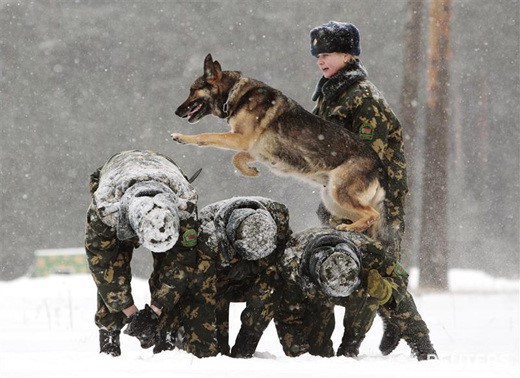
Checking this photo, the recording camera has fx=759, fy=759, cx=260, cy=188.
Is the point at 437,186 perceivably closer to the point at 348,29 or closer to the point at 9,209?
the point at 348,29

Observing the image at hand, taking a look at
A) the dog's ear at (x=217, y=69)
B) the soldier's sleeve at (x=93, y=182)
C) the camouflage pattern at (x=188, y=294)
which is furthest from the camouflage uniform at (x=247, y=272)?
the dog's ear at (x=217, y=69)

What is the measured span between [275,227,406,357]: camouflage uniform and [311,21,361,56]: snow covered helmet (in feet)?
4.33

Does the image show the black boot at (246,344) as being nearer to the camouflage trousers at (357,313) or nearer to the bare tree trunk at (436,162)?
the camouflage trousers at (357,313)

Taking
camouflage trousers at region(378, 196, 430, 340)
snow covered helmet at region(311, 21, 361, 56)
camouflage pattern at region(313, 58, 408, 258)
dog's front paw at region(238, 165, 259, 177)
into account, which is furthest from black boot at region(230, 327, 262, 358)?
snow covered helmet at region(311, 21, 361, 56)

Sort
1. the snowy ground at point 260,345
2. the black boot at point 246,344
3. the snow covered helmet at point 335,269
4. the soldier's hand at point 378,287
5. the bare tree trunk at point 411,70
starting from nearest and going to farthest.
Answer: the snowy ground at point 260,345 < the snow covered helmet at point 335,269 < the soldier's hand at point 378,287 < the black boot at point 246,344 < the bare tree trunk at point 411,70

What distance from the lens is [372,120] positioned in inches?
196

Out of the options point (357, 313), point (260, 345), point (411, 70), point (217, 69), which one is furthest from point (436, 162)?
point (357, 313)

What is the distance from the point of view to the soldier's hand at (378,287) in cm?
424

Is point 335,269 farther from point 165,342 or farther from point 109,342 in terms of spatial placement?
point 109,342

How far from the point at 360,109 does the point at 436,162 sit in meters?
7.14

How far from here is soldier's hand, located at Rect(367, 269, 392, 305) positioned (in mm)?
4238

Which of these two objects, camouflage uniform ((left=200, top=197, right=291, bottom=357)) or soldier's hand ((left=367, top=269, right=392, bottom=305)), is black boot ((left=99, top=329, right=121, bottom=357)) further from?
soldier's hand ((left=367, top=269, right=392, bottom=305))

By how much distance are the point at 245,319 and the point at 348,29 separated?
2.06 m

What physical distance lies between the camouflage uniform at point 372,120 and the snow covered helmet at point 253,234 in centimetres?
105
